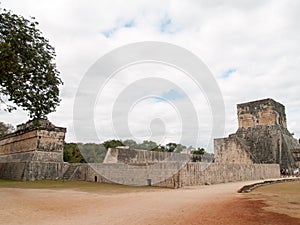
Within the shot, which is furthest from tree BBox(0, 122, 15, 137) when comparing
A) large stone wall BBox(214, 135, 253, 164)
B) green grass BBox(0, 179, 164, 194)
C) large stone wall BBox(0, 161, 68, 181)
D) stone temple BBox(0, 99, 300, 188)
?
large stone wall BBox(214, 135, 253, 164)

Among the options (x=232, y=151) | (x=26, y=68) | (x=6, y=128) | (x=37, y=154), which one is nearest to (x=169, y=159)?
(x=232, y=151)

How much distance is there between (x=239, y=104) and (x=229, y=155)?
7.29 m

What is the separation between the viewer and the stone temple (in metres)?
15.0

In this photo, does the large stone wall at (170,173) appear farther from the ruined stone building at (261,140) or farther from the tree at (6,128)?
the tree at (6,128)

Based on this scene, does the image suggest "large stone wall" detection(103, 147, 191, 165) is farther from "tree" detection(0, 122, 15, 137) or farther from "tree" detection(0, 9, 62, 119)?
"tree" detection(0, 122, 15, 137)

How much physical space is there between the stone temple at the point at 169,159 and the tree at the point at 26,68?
1.69 meters

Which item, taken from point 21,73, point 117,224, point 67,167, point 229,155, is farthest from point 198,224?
point 229,155

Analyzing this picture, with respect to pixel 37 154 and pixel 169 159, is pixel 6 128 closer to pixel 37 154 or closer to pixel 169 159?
pixel 37 154

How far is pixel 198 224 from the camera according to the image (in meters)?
4.91

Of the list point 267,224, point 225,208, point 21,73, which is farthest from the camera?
point 21,73

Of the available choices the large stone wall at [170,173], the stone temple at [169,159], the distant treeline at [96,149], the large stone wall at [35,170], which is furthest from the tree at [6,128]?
the large stone wall at [170,173]

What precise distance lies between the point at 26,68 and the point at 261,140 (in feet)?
86.7

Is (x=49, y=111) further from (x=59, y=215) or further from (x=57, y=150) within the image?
(x=57, y=150)

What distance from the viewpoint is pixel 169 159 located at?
26766mm
